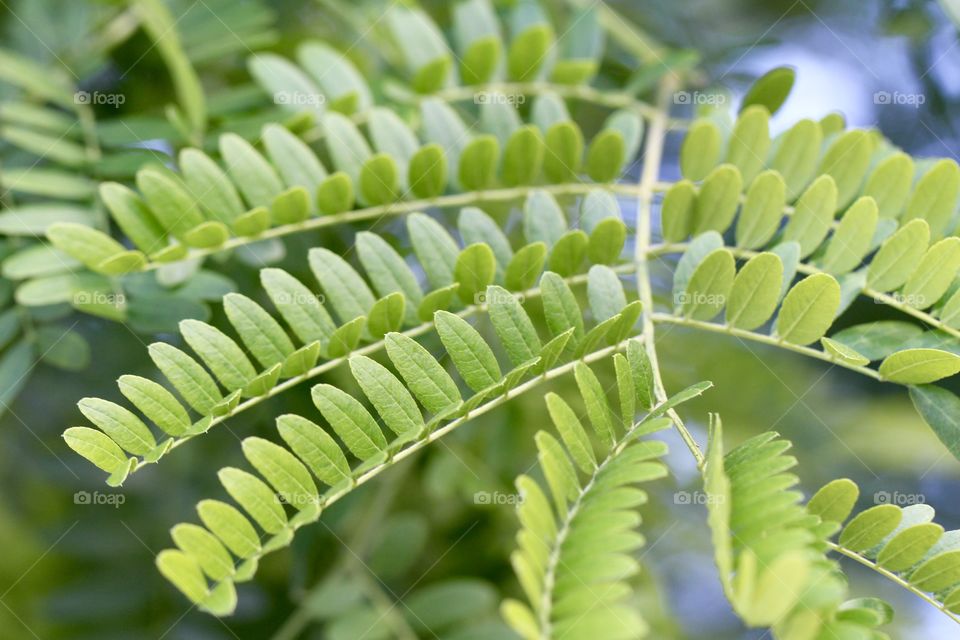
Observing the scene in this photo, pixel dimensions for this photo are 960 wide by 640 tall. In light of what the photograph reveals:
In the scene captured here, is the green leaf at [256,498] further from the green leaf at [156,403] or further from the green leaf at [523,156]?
the green leaf at [523,156]

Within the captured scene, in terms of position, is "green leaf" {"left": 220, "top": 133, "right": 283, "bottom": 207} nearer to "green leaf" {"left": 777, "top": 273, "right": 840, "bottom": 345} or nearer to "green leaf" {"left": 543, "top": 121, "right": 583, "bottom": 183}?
"green leaf" {"left": 543, "top": 121, "right": 583, "bottom": 183}

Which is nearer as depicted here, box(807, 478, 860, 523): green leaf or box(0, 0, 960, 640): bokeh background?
box(807, 478, 860, 523): green leaf

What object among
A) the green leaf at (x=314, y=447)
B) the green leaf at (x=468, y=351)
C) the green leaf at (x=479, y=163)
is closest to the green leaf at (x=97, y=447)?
the green leaf at (x=314, y=447)

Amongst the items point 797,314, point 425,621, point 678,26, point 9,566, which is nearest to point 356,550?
point 425,621

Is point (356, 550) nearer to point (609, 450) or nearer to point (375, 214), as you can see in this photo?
point (375, 214)

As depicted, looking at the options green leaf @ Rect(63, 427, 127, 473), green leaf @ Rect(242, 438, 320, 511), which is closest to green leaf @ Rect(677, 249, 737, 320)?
green leaf @ Rect(242, 438, 320, 511)

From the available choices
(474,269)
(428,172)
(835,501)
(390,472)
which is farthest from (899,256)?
(390,472)
